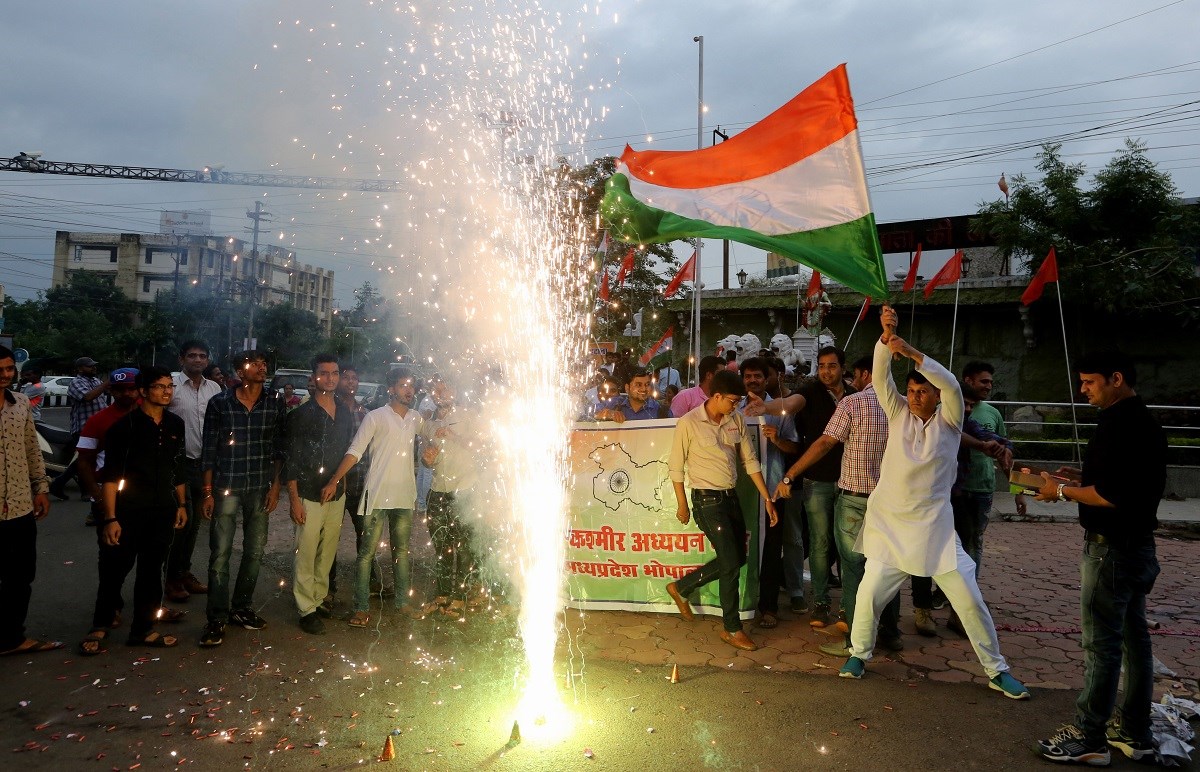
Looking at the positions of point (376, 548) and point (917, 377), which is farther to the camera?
point (376, 548)

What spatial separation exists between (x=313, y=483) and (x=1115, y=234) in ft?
61.3

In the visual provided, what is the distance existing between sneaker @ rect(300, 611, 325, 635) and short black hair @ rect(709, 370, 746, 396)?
10.8 ft

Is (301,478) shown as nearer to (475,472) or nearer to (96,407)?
(475,472)

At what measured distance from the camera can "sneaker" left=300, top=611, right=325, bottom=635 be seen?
5.46 meters

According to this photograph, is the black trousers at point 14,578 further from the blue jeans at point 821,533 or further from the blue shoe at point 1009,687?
the blue shoe at point 1009,687

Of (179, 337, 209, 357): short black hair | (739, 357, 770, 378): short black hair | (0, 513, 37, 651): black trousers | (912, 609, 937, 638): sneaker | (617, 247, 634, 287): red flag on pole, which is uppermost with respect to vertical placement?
(617, 247, 634, 287): red flag on pole

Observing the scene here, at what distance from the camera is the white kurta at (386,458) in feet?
19.0

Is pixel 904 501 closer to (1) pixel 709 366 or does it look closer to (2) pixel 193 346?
(1) pixel 709 366

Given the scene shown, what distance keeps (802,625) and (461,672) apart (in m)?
2.62

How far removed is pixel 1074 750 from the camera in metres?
3.54

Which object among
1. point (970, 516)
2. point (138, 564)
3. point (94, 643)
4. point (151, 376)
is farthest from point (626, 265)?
point (94, 643)

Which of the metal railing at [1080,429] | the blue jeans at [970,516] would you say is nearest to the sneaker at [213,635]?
the blue jeans at [970,516]

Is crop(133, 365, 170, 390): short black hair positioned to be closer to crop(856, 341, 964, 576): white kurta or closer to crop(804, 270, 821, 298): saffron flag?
crop(856, 341, 964, 576): white kurta

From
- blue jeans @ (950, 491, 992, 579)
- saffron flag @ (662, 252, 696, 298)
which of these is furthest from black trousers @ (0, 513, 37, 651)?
saffron flag @ (662, 252, 696, 298)
